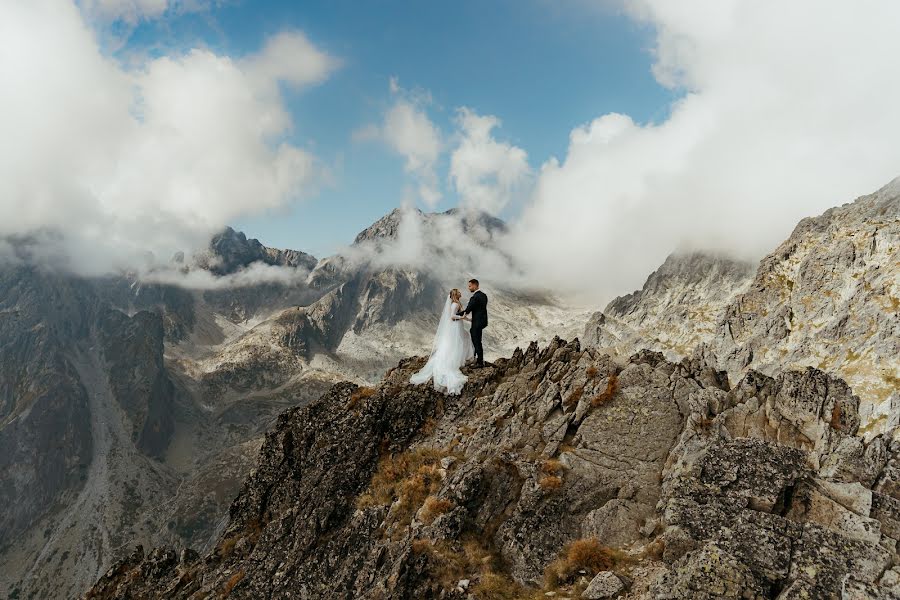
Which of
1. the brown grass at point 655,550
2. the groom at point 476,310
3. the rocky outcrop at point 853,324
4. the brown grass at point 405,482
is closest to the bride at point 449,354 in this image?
the groom at point 476,310

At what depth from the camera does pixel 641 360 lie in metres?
28.8

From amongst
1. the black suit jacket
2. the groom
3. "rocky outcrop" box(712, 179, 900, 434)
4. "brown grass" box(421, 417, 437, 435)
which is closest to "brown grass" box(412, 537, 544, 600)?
"brown grass" box(421, 417, 437, 435)

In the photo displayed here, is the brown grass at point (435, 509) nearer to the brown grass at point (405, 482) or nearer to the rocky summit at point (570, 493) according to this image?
the rocky summit at point (570, 493)

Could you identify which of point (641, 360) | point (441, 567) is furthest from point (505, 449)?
point (641, 360)

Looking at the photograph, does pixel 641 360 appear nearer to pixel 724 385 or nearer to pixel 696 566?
pixel 724 385

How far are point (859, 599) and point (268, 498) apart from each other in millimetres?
32448

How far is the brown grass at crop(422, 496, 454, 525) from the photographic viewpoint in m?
21.9

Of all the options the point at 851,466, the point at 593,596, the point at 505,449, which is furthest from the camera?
the point at 505,449

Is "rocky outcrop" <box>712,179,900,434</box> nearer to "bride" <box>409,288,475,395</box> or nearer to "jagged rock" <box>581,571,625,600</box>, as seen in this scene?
"bride" <box>409,288,475,395</box>

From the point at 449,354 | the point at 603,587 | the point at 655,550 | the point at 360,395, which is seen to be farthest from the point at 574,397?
the point at 360,395

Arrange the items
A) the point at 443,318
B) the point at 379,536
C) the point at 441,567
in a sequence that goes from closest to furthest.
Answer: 1. the point at 441,567
2. the point at 379,536
3. the point at 443,318

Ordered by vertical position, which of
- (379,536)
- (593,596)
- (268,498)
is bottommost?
(593,596)

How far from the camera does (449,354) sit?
3347 cm

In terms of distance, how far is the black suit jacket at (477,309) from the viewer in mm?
30875
